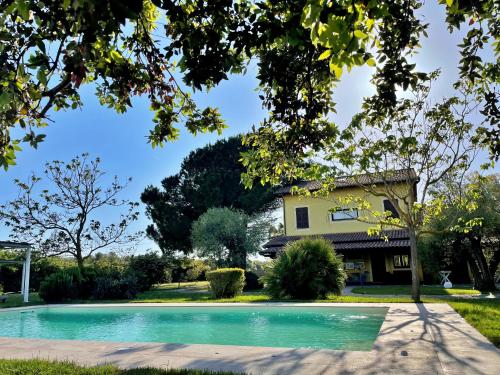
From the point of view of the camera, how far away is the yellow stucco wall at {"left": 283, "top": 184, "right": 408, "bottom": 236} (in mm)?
25672

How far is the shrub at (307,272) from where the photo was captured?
14906mm

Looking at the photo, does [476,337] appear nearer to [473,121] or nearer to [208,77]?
[208,77]

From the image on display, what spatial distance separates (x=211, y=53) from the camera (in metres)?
3.87

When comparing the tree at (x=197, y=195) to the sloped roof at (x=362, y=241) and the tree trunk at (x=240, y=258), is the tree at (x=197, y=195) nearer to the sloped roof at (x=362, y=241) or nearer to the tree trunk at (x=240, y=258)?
the tree trunk at (x=240, y=258)

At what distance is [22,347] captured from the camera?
23.1 ft

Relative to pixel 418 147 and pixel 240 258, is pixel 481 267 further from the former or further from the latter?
pixel 240 258

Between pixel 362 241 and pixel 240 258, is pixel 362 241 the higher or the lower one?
the higher one

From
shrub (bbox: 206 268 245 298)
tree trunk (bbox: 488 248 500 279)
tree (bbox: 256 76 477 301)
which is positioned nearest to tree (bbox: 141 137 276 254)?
shrub (bbox: 206 268 245 298)

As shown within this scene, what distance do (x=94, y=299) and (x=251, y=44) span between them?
18925mm

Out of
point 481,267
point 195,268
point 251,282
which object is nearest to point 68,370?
A: point 481,267

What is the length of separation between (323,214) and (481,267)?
36.4 ft

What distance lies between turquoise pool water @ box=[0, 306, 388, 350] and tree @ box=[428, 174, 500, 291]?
769cm

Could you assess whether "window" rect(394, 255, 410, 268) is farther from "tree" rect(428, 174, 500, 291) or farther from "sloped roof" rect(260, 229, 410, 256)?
"tree" rect(428, 174, 500, 291)

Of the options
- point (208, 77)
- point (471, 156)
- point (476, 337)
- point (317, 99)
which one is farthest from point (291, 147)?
point (471, 156)
